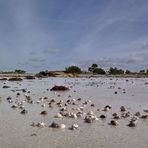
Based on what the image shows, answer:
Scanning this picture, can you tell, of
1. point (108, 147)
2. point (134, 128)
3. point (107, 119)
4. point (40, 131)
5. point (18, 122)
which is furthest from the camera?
point (107, 119)

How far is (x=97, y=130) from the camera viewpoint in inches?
241

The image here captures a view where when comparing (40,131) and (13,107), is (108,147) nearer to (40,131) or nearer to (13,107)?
(40,131)

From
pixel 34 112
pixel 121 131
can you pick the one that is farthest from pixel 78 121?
pixel 34 112

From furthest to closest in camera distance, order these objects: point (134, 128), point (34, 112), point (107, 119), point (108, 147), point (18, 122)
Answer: point (34, 112) < point (107, 119) < point (18, 122) < point (134, 128) < point (108, 147)

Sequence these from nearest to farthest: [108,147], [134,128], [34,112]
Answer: [108,147] → [134,128] → [34,112]

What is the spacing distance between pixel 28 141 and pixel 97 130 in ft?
4.94

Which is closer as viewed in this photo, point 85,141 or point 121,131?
point 85,141

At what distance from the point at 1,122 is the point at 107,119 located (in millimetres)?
2348

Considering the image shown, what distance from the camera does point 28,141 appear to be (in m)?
5.15

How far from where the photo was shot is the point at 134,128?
6.39 metres

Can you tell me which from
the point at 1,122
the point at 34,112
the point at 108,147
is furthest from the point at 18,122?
the point at 108,147

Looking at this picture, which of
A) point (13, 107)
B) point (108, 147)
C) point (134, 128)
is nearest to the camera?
point (108, 147)

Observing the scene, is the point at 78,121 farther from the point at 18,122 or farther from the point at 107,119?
the point at 18,122

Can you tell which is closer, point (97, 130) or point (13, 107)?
point (97, 130)
